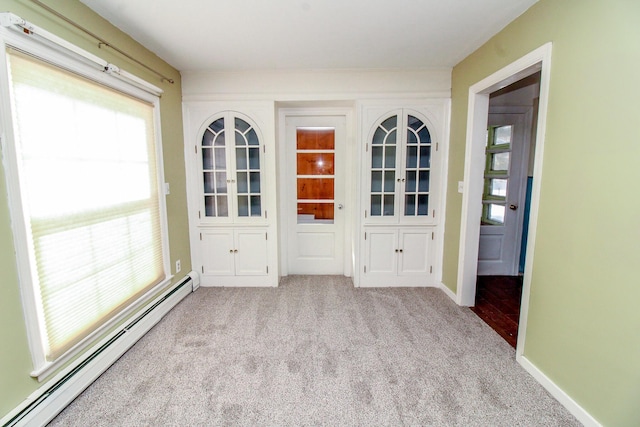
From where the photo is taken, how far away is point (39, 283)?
61.9 inches

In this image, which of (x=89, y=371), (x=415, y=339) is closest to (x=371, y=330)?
(x=415, y=339)

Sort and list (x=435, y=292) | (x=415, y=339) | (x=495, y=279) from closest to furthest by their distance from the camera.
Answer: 1. (x=415, y=339)
2. (x=435, y=292)
3. (x=495, y=279)

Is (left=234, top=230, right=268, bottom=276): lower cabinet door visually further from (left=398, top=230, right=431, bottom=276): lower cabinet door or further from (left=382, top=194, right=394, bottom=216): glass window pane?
(left=398, top=230, right=431, bottom=276): lower cabinet door

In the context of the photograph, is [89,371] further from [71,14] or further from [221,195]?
[71,14]

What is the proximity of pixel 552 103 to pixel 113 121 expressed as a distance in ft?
9.98

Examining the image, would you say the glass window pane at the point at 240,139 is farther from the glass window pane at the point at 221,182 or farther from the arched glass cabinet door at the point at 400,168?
the arched glass cabinet door at the point at 400,168

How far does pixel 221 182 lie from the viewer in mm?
3324

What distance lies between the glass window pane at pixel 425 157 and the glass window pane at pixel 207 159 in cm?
246

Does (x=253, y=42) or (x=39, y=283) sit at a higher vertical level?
(x=253, y=42)

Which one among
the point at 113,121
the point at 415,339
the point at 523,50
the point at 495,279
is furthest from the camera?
the point at 495,279

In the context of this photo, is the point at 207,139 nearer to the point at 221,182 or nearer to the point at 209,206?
the point at 221,182

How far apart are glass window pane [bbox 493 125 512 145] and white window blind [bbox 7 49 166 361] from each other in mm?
4128

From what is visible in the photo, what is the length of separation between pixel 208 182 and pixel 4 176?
6.42 ft

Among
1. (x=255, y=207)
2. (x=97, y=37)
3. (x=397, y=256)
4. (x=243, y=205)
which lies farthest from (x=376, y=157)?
(x=97, y=37)
